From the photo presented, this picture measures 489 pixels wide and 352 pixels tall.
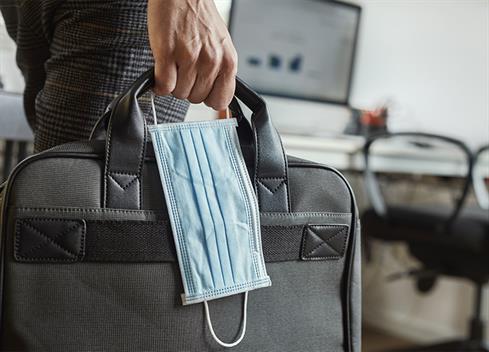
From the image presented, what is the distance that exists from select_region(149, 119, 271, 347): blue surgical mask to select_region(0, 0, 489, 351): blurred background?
89cm

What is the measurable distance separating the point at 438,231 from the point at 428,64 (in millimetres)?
1078

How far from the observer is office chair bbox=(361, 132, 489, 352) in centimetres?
174

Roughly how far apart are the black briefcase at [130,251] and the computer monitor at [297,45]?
1.39m

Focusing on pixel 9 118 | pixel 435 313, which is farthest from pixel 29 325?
pixel 435 313

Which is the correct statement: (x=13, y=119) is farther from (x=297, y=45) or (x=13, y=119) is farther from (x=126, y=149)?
(x=297, y=45)

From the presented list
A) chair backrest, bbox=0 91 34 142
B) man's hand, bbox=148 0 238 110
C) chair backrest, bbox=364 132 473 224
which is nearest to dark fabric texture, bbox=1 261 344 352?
man's hand, bbox=148 0 238 110

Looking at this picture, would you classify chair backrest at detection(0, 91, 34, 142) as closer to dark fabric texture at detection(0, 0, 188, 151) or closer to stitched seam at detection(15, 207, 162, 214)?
dark fabric texture at detection(0, 0, 188, 151)

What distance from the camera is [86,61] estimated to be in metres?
0.81

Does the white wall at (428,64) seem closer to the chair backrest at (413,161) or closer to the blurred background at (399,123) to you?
the blurred background at (399,123)

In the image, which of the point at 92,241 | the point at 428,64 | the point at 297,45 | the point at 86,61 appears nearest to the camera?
the point at 92,241

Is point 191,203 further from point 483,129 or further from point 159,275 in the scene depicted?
point 483,129

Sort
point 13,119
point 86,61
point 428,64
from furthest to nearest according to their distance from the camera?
point 428,64
point 13,119
point 86,61

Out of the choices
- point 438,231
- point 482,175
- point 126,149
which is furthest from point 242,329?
point 482,175

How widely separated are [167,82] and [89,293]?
242 millimetres
